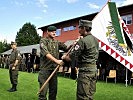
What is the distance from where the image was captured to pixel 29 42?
89750 mm

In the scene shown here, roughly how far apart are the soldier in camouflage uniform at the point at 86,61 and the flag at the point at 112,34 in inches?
181

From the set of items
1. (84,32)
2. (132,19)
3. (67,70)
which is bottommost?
(67,70)

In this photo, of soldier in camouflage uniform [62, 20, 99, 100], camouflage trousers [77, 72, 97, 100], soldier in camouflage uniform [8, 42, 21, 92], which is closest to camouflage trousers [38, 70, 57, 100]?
soldier in camouflage uniform [62, 20, 99, 100]

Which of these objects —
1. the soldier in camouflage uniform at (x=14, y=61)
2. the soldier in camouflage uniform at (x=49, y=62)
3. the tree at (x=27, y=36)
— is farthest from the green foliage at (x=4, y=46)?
the soldier in camouflage uniform at (x=49, y=62)

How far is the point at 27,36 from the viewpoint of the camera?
301 ft

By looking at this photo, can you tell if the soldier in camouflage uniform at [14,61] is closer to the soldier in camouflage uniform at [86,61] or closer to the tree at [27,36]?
the soldier in camouflage uniform at [86,61]

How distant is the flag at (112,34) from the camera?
1173 cm

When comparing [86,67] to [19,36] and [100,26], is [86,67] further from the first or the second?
[19,36]

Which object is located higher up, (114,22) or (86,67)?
(114,22)

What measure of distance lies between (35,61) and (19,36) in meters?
54.5

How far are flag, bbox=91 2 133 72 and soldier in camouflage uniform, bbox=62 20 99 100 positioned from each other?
460 centimetres

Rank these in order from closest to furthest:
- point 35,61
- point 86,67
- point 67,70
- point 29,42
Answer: point 86,67 < point 67,70 < point 35,61 < point 29,42

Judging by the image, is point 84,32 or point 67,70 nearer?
point 84,32

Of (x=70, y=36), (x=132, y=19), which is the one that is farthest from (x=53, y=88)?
(x=70, y=36)
